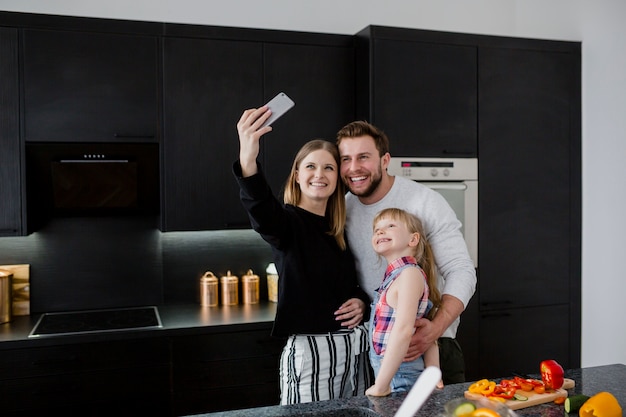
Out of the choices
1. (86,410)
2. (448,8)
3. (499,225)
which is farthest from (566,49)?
(86,410)

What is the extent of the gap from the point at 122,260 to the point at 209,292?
502 mm

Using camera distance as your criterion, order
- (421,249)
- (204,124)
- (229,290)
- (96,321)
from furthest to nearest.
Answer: (229,290)
(204,124)
(96,321)
(421,249)

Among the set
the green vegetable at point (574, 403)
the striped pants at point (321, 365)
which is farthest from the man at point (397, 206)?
the green vegetable at point (574, 403)

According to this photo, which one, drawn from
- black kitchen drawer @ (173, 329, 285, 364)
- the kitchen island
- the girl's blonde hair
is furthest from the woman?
black kitchen drawer @ (173, 329, 285, 364)

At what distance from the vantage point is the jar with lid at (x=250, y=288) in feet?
11.8

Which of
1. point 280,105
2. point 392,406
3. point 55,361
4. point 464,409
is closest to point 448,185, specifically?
point 280,105

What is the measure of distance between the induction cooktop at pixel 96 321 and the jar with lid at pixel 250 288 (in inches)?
18.7

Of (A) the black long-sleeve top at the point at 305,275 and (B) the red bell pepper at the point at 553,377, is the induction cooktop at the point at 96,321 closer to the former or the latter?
(A) the black long-sleeve top at the point at 305,275

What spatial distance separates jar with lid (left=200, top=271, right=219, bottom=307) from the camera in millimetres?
3527

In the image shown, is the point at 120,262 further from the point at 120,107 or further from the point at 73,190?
the point at 120,107

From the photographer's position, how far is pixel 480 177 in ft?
11.7

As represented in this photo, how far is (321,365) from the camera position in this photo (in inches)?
92.6

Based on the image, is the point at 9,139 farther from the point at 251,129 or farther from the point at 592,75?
the point at 592,75

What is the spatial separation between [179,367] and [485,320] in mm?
1644
